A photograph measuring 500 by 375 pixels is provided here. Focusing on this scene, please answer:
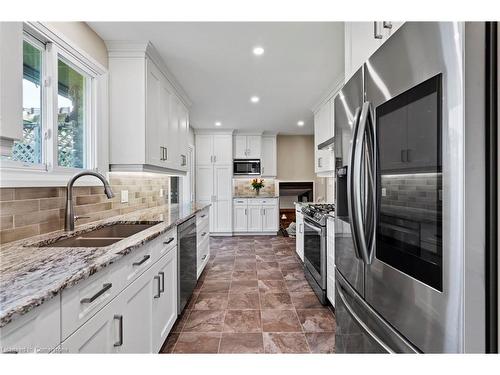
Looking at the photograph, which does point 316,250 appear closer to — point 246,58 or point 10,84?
point 246,58

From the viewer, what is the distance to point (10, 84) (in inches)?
33.2

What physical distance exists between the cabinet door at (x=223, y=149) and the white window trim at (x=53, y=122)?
3891 millimetres

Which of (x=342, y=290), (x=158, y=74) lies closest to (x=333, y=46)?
(x=158, y=74)

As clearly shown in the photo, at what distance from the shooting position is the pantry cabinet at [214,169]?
6.17 m

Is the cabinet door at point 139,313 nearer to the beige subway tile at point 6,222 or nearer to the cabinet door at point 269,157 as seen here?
the beige subway tile at point 6,222

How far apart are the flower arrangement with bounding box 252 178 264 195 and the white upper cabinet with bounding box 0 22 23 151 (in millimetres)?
5654

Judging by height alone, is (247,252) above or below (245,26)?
below

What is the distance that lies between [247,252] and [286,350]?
2.80 meters

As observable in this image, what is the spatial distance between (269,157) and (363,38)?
5.31 metres

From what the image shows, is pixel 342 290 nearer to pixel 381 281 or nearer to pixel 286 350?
pixel 381 281

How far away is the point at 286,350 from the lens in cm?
187

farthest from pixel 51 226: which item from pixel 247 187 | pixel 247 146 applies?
pixel 247 187

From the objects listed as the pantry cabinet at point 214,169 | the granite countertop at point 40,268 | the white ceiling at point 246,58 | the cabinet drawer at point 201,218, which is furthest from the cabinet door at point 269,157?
the granite countertop at point 40,268

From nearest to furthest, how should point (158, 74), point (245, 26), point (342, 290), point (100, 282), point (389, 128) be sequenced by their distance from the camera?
point (389, 128) → point (100, 282) → point (342, 290) → point (245, 26) → point (158, 74)
